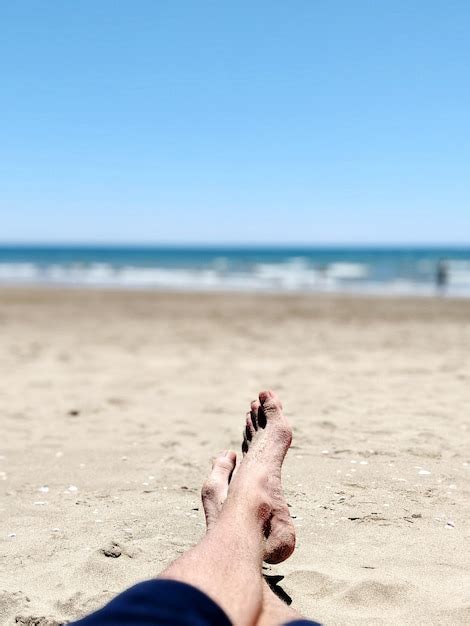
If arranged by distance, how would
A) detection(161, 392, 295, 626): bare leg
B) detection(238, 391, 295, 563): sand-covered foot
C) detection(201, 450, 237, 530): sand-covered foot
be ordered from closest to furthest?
detection(161, 392, 295, 626): bare leg
detection(238, 391, 295, 563): sand-covered foot
detection(201, 450, 237, 530): sand-covered foot

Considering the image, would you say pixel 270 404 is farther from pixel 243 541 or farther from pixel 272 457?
pixel 243 541

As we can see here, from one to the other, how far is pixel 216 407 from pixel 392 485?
183 centimetres

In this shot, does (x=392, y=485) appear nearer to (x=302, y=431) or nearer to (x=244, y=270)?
(x=302, y=431)

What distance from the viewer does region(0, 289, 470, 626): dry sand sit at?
220 centimetres

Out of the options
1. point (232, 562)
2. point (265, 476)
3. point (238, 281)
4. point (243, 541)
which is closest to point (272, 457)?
point (265, 476)

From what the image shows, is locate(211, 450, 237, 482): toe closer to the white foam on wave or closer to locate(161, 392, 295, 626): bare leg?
locate(161, 392, 295, 626): bare leg

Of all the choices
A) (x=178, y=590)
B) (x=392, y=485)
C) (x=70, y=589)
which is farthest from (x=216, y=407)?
(x=178, y=590)

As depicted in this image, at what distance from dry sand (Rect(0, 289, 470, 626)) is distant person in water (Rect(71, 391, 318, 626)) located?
26 centimetres

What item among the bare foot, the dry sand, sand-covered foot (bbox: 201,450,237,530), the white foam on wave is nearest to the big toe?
the bare foot

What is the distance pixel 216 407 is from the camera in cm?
462

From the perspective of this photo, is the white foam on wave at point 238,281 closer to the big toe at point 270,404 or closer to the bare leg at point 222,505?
the big toe at point 270,404

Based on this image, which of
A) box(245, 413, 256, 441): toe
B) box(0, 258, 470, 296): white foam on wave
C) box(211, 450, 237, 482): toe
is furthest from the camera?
box(0, 258, 470, 296): white foam on wave

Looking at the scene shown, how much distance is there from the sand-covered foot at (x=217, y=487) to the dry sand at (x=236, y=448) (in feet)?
0.78

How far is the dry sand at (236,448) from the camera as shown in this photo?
220cm
